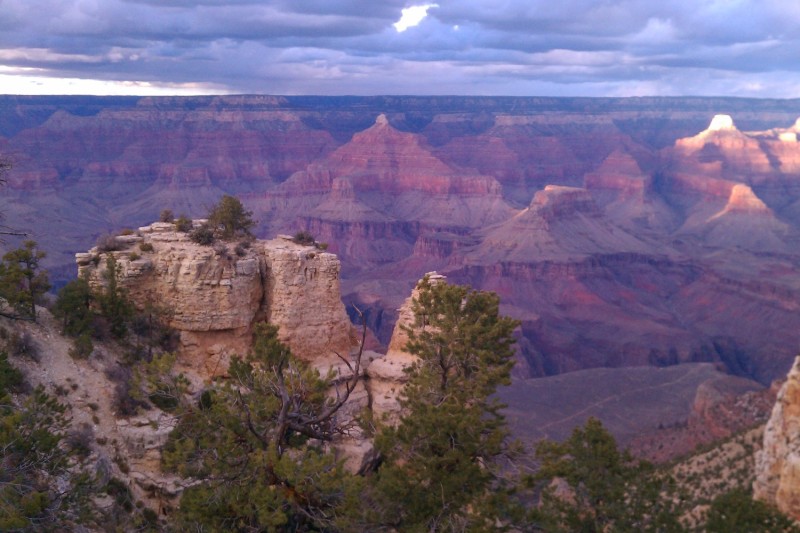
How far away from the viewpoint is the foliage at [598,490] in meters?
14.4

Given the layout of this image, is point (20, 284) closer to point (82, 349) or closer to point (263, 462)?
point (82, 349)

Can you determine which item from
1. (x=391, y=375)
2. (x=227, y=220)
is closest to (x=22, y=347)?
(x=227, y=220)

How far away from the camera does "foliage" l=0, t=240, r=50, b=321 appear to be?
62.2 feet

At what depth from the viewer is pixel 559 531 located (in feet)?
45.6

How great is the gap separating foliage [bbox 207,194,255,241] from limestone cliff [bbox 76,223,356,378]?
0.68 m

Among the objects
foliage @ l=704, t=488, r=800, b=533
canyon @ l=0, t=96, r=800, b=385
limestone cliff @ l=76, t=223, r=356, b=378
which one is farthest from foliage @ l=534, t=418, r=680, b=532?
canyon @ l=0, t=96, r=800, b=385

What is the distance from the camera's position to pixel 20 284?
20.1 metres

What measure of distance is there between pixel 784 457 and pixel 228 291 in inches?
584

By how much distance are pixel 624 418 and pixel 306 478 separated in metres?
38.9

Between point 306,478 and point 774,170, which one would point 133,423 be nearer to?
point 306,478

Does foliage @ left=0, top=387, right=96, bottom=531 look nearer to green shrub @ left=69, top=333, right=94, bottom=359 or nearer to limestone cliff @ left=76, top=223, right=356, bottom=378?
green shrub @ left=69, top=333, right=94, bottom=359

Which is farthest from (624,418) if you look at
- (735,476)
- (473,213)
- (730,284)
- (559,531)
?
(473,213)

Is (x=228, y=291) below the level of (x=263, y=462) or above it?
above

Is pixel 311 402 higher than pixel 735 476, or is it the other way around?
pixel 311 402
